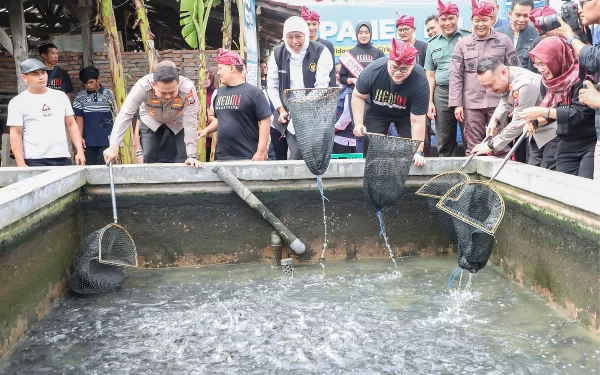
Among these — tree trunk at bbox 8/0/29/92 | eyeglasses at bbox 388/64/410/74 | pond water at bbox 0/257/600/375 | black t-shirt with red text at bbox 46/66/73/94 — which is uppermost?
tree trunk at bbox 8/0/29/92

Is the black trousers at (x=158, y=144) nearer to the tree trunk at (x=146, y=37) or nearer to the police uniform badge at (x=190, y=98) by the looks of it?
the police uniform badge at (x=190, y=98)

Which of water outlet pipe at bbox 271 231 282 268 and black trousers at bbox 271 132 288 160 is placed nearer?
water outlet pipe at bbox 271 231 282 268

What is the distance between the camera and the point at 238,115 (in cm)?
675

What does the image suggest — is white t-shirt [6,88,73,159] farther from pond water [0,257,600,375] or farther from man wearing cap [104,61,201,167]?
pond water [0,257,600,375]

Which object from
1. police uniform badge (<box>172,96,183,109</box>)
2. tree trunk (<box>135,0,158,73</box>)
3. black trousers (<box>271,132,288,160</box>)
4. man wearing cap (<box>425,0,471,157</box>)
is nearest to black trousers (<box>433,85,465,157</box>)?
man wearing cap (<box>425,0,471,157</box>)

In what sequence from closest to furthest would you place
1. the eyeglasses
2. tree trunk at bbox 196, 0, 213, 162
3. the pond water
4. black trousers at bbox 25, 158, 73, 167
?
the pond water, the eyeglasses, black trousers at bbox 25, 158, 73, 167, tree trunk at bbox 196, 0, 213, 162

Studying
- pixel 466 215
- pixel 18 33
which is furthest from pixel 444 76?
pixel 18 33

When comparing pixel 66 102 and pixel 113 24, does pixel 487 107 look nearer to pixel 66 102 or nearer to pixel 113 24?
pixel 66 102

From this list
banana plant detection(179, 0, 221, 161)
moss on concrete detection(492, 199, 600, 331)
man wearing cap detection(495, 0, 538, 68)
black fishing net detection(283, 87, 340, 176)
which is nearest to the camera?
moss on concrete detection(492, 199, 600, 331)

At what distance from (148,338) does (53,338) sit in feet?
2.26

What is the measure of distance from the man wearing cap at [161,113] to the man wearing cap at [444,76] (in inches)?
114

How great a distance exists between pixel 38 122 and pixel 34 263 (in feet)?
7.42

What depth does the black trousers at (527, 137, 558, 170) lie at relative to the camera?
5.89 m

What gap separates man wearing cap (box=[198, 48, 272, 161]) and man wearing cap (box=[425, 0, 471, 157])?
7.18 ft
